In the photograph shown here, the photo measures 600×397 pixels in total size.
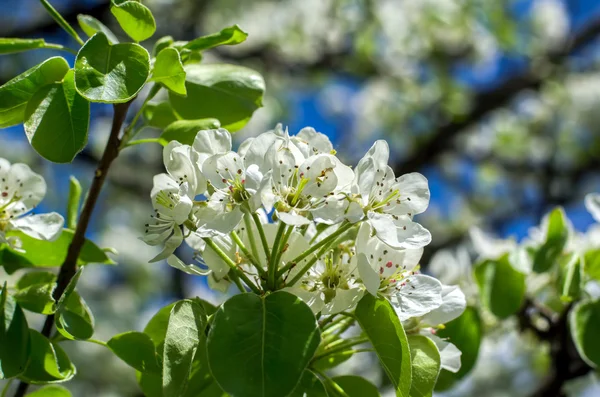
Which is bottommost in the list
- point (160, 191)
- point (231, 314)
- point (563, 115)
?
point (563, 115)

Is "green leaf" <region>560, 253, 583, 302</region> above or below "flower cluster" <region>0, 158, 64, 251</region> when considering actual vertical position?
below

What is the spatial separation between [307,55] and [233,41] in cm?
501

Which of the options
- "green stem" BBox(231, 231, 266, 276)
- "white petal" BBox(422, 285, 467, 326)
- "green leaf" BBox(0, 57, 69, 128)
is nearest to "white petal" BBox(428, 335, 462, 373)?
"white petal" BBox(422, 285, 467, 326)

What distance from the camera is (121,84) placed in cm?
85

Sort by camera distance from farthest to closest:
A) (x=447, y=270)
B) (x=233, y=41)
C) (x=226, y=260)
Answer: (x=447, y=270), (x=233, y=41), (x=226, y=260)

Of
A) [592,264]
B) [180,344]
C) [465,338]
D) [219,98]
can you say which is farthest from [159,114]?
[592,264]

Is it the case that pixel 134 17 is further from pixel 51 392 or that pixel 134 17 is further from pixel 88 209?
pixel 51 392

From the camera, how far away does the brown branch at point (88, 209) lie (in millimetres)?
998

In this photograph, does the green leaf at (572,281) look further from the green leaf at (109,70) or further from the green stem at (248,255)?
the green leaf at (109,70)

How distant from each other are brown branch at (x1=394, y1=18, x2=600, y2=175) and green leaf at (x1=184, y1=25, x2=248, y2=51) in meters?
3.39

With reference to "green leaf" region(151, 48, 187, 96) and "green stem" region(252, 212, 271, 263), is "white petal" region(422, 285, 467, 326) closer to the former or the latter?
"green stem" region(252, 212, 271, 263)

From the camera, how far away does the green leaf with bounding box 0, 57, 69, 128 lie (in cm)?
89

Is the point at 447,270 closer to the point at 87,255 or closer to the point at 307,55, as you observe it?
the point at 87,255

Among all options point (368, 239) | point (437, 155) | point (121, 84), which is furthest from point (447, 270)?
point (437, 155)
